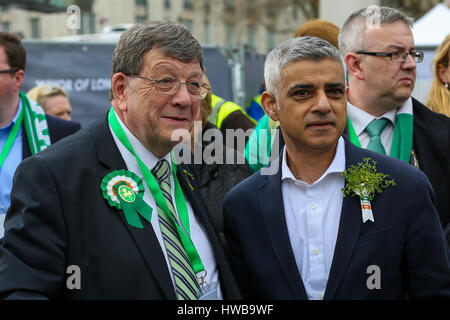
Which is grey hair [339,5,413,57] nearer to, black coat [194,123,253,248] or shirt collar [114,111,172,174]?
black coat [194,123,253,248]

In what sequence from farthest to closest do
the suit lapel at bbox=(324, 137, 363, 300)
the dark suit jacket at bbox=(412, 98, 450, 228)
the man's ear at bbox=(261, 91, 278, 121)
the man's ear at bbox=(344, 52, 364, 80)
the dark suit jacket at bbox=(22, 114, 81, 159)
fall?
the dark suit jacket at bbox=(22, 114, 81, 159), the man's ear at bbox=(344, 52, 364, 80), the dark suit jacket at bbox=(412, 98, 450, 228), the man's ear at bbox=(261, 91, 278, 121), the suit lapel at bbox=(324, 137, 363, 300)

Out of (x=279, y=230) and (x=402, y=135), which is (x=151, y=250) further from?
(x=402, y=135)

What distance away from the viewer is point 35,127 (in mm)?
4387

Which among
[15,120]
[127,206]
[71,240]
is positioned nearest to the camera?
[71,240]

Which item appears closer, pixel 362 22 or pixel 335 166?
pixel 335 166

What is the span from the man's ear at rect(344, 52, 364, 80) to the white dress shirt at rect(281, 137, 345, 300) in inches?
40.8

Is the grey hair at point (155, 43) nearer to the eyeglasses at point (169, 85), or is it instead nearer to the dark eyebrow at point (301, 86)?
the eyeglasses at point (169, 85)

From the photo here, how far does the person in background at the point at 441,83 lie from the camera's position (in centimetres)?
395

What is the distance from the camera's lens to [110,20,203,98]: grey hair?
2.46 m

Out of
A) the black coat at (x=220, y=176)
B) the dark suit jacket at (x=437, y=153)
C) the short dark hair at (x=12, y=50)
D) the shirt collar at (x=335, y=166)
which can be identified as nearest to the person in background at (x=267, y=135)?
the black coat at (x=220, y=176)

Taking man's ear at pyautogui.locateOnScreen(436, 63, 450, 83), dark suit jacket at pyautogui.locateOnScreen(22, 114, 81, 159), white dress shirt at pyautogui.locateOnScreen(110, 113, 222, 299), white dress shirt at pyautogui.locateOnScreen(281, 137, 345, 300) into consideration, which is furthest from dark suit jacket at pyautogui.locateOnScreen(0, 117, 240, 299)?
man's ear at pyautogui.locateOnScreen(436, 63, 450, 83)

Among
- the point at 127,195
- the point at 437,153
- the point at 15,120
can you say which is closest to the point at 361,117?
the point at 437,153

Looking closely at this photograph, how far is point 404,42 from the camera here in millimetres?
3512

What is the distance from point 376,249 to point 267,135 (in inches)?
57.2
